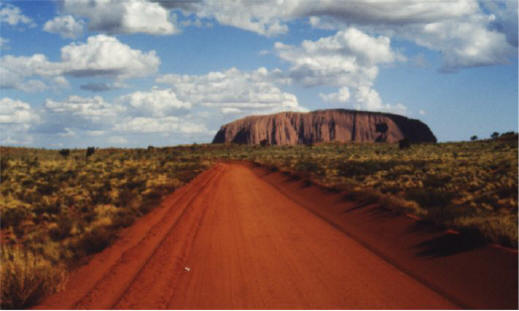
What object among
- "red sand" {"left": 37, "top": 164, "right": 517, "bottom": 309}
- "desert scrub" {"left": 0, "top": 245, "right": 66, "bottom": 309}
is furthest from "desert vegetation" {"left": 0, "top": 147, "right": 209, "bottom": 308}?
"red sand" {"left": 37, "top": 164, "right": 517, "bottom": 309}

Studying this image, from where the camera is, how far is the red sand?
210 inches

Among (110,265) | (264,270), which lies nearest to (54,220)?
(110,265)

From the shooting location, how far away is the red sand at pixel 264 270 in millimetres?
5340

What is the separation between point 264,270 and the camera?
6629mm

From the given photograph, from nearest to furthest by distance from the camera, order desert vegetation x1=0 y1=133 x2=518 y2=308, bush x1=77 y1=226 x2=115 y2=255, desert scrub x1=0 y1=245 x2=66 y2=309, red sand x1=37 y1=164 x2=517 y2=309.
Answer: red sand x1=37 y1=164 x2=517 y2=309 → desert scrub x1=0 y1=245 x2=66 y2=309 → desert vegetation x1=0 y1=133 x2=518 y2=308 → bush x1=77 y1=226 x2=115 y2=255

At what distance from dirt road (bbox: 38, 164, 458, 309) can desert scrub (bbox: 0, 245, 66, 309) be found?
0.23m

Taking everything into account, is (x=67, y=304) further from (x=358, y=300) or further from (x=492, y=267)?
(x=492, y=267)

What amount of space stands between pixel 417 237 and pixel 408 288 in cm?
304

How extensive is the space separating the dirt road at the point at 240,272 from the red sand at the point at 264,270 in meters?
0.02

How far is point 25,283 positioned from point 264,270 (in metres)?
4.05

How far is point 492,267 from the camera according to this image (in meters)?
6.12

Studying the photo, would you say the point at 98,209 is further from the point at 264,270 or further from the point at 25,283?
the point at 264,270

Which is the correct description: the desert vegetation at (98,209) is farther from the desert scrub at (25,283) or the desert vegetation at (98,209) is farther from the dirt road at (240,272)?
the dirt road at (240,272)

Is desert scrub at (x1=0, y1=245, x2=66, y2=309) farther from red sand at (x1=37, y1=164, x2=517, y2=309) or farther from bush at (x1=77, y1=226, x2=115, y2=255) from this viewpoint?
bush at (x1=77, y1=226, x2=115, y2=255)
